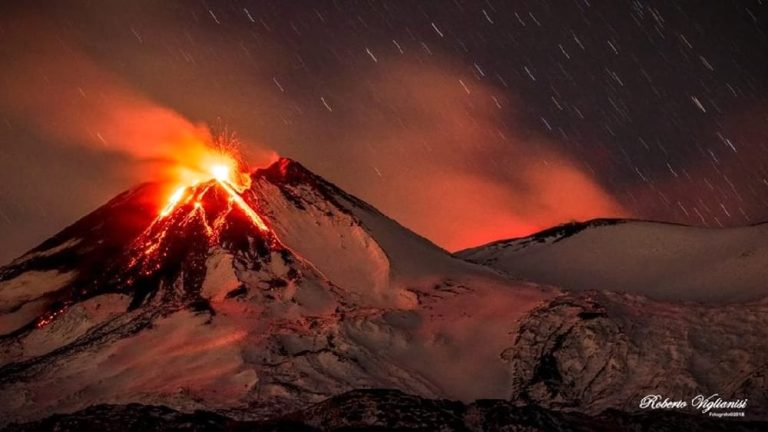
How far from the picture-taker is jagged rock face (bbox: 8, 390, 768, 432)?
3064 cm

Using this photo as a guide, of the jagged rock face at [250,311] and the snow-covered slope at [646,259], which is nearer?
the jagged rock face at [250,311]

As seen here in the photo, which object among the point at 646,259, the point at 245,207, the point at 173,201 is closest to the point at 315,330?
the point at 245,207

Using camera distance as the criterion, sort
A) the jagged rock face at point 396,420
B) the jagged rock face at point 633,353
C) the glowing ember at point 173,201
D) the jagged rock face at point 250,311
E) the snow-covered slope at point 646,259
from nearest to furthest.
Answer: the jagged rock face at point 396,420 → the jagged rock face at point 633,353 → the jagged rock face at point 250,311 → the snow-covered slope at point 646,259 → the glowing ember at point 173,201

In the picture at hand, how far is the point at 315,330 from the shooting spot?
231ft

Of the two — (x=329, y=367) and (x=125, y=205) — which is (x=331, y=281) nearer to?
(x=329, y=367)

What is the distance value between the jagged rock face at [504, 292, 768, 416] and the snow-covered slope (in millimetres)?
10016

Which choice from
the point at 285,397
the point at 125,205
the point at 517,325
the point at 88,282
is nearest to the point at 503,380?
the point at 517,325

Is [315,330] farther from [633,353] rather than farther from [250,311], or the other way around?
[633,353]

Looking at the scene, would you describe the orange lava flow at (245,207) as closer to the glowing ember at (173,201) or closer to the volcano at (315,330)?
the volcano at (315,330)

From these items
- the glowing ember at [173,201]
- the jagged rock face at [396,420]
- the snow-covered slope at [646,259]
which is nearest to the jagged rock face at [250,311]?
the glowing ember at [173,201]

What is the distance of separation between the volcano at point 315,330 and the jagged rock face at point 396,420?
193cm

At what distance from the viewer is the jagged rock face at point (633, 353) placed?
5922 cm

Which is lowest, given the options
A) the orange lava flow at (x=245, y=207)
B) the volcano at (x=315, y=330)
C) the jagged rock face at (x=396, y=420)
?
the jagged rock face at (x=396, y=420)

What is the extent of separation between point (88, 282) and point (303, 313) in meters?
30.7
